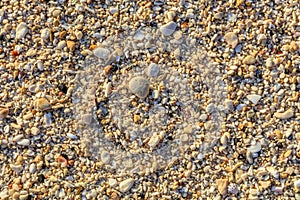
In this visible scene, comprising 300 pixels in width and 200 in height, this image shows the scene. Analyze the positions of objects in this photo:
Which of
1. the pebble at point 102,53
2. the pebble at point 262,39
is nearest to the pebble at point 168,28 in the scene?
the pebble at point 102,53

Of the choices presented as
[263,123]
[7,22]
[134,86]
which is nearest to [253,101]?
[263,123]

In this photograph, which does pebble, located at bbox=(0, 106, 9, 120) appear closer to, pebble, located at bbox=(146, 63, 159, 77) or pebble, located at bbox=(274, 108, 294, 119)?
pebble, located at bbox=(146, 63, 159, 77)

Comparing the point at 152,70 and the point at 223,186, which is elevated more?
the point at 152,70

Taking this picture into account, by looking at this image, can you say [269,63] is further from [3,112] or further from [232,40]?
[3,112]

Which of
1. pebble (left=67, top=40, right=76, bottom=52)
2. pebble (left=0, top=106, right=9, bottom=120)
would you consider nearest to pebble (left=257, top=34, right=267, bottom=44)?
pebble (left=67, top=40, right=76, bottom=52)

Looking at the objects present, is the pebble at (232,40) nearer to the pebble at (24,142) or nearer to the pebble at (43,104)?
the pebble at (43,104)

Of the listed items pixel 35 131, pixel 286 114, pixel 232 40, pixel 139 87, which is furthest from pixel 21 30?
pixel 286 114
